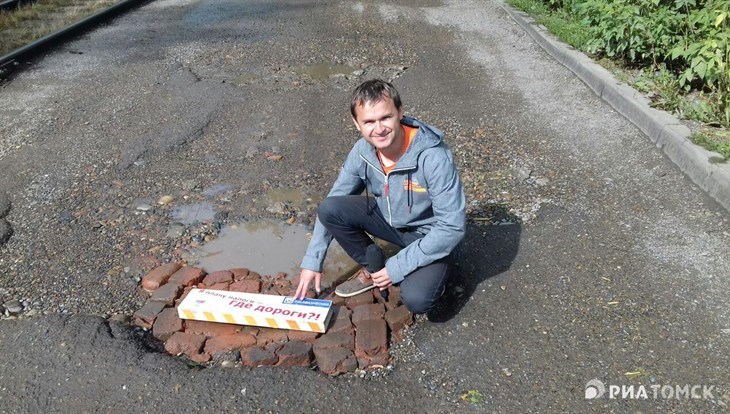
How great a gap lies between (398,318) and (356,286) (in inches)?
14.8

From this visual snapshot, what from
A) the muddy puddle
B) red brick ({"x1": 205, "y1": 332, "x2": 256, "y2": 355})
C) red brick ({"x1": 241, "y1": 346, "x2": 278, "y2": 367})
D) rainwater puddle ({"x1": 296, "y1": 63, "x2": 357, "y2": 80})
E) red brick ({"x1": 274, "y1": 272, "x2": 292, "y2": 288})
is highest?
red brick ({"x1": 241, "y1": 346, "x2": 278, "y2": 367})

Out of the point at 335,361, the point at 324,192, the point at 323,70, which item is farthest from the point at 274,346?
the point at 323,70

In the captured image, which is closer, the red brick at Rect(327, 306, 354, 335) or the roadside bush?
the red brick at Rect(327, 306, 354, 335)

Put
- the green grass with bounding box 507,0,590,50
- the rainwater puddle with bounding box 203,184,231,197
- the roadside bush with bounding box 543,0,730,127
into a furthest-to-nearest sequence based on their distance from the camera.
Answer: the green grass with bounding box 507,0,590,50, the roadside bush with bounding box 543,0,730,127, the rainwater puddle with bounding box 203,184,231,197

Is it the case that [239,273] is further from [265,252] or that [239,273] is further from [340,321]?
[340,321]

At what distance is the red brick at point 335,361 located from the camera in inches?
117

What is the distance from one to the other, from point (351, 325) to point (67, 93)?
526cm

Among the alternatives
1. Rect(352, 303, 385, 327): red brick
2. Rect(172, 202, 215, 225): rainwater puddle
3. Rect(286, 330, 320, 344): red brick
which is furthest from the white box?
Rect(172, 202, 215, 225): rainwater puddle

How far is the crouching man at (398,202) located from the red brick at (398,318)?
0.10 metres

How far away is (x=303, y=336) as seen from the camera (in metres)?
3.22

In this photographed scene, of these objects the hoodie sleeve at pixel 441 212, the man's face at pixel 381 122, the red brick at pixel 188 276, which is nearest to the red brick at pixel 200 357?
Result: the red brick at pixel 188 276

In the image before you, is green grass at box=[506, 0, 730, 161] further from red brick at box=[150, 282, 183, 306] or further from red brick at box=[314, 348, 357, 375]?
red brick at box=[150, 282, 183, 306]

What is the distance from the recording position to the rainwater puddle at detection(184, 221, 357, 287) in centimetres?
387

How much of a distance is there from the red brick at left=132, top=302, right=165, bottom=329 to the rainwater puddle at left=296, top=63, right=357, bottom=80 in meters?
4.45
